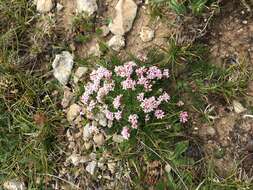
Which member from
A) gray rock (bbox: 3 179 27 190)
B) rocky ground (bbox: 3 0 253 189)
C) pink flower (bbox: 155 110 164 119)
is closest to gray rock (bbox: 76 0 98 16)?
rocky ground (bbox: 3 0 253 189)

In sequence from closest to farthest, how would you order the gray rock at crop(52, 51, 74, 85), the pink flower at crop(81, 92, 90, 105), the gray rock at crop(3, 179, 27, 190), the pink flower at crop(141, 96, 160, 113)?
the pink flower at crop(141, 96, 160, 113)
the pink flower at crop(81, 92, 90, 105)
the gray rock at crop(3, 179, 27, 190)
the gray rock at crop(52, 51, 74, 85)

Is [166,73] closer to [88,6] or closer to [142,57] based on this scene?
[142,57]

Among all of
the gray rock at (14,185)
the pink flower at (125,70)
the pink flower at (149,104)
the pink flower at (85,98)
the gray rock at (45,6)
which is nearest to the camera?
the pink flower at (149,104)

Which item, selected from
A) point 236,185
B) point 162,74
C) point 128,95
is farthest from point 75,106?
point 236,185

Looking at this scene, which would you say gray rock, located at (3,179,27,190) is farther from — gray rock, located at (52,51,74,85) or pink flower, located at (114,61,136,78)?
pink flower, located at (114,61,136,78)

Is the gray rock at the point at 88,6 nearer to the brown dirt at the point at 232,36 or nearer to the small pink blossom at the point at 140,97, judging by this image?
the small pink blossom at the point at 140,97

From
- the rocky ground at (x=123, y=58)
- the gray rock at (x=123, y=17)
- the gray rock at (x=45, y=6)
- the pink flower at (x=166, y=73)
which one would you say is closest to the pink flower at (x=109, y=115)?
the rocky ground at (x=123, y=58)

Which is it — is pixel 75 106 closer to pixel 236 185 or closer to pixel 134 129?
pixel 134 129
